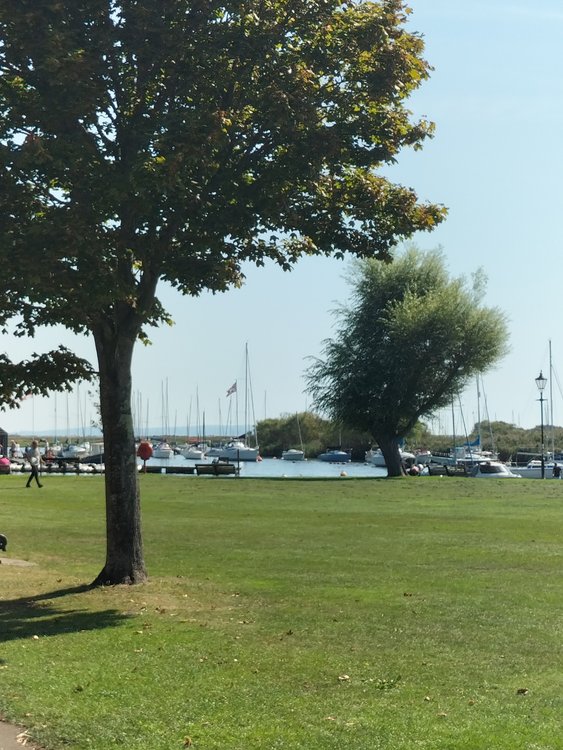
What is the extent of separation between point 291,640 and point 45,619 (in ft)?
11.0

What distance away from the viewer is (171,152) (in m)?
12.6

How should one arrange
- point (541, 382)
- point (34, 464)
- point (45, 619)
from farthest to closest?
point (541, 382), point (34, 464), point (45, 619)

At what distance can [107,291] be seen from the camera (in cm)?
1254

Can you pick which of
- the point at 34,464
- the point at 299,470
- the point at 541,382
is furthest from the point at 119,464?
the point at 299,470

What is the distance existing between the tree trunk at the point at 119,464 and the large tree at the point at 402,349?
38793mm

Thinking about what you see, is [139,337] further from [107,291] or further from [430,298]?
[430,298]

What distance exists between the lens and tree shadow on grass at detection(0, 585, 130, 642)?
37.6 feet

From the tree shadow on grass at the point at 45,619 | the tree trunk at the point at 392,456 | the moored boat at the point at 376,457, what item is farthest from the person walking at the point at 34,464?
the moored boat at the point at 376,457

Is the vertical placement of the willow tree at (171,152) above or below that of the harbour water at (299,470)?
above

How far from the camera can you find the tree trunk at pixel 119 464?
14.7 metres

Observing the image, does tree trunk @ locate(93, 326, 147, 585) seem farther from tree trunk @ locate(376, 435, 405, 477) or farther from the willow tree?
tree trunk @ locate(376, 435, 405, 477)

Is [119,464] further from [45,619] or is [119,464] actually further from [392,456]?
[392,456]

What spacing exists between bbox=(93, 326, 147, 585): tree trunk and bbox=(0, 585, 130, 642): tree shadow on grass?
128cm

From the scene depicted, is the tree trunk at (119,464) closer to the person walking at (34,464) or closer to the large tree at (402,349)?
the person walking at (34,464)
